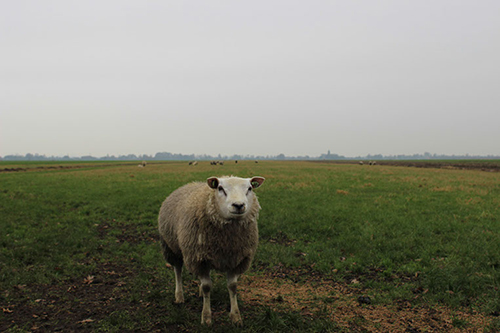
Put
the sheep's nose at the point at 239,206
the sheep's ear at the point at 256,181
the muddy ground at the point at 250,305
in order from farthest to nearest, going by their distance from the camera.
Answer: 1. the sheep's ear at the point at 256,181
2. the muddy ground at the point at 250,305
3. the sheep's nose at the point at 239,206

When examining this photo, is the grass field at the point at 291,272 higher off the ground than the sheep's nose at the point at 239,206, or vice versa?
the sheep's nose at the point at 239,206

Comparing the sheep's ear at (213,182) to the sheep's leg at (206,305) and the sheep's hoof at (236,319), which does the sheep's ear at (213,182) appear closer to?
the sheep's leg at (206,305)

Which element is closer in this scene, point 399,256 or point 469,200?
point 399,256

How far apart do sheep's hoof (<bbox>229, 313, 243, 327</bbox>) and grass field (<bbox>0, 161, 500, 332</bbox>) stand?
13cm

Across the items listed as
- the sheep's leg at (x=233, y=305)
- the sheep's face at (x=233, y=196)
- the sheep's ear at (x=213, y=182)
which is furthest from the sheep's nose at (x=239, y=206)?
the sheep's leg at (x=233, y=305)

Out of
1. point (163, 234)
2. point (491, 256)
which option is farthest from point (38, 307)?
point (491, 256)

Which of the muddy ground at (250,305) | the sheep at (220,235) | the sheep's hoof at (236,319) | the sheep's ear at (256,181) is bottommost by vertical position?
the muddy ground at (250,305)

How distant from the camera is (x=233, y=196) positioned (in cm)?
530

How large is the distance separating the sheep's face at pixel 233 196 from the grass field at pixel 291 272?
233cm

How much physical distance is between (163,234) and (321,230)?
7.07 m

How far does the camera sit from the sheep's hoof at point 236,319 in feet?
18.6

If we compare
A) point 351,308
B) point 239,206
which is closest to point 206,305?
point 239,206

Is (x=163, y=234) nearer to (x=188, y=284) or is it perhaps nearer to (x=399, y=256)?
(x=188, y=284)

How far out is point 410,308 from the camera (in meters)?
6.27
